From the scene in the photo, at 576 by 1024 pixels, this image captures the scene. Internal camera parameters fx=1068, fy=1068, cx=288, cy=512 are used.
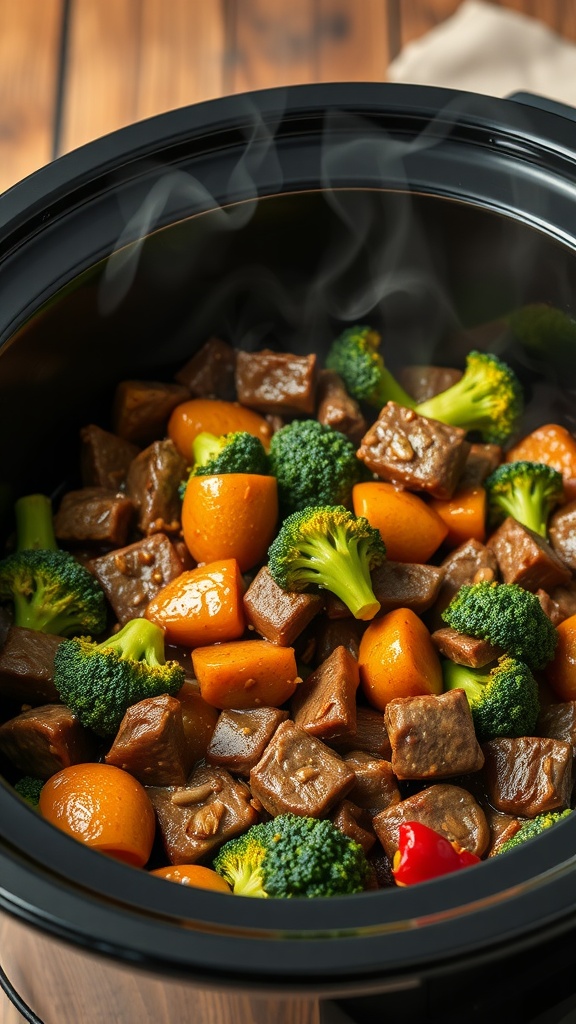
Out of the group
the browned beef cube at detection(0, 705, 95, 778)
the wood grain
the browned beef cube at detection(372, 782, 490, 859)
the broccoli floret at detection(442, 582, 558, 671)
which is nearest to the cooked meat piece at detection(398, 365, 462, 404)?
the broccoli floret at detection(442, 582, 558, 671)

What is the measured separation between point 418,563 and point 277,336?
0.73m

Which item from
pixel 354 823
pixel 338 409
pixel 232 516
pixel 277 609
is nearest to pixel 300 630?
pixel 277 609

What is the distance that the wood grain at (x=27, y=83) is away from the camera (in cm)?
348

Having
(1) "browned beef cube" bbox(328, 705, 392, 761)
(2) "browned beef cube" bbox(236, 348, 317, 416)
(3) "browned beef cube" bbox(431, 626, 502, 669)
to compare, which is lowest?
(1) "browned beef cube" bbox(328, 705, 392, 761)

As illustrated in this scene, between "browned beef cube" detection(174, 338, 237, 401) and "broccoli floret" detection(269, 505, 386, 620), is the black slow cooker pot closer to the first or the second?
"browned beef cube" detection(174, 338, 237, 401)

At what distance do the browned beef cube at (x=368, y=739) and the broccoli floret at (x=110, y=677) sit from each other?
34 centimetres

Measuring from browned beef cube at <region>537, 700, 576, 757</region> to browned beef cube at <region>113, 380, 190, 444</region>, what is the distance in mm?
1105

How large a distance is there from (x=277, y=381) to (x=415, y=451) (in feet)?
1.30

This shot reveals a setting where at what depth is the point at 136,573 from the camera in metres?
2.29

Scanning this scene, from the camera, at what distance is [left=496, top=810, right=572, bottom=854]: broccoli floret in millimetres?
1854

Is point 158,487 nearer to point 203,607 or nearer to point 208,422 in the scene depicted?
point 208,422

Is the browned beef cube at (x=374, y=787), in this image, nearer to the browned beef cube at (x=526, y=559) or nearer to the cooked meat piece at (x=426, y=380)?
the browned beef cube at (x=526, y=559)

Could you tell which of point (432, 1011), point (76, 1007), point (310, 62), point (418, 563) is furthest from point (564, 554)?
point (310, 62)

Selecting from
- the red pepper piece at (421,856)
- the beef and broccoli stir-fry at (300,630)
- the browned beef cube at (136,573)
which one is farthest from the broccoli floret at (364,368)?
the red pepper piece at (421,856)
